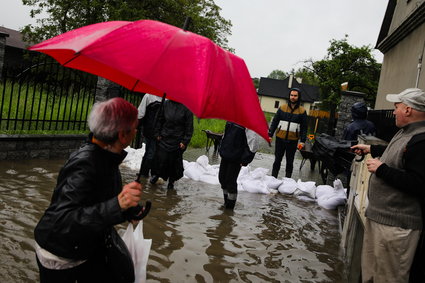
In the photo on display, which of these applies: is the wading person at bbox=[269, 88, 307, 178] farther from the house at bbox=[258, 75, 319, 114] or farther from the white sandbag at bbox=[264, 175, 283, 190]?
the house at bbox=[258, 75, 319, 114]

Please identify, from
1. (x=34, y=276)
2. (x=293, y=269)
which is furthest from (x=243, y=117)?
(x=293, y=269)

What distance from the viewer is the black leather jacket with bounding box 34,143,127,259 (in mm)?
2012

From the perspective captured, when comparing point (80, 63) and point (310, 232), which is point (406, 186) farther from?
point (310, 232)

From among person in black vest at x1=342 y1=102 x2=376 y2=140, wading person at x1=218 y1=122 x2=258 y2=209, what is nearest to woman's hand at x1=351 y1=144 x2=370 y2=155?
wading person at x1=218 y1=122 x2=258 y2=209

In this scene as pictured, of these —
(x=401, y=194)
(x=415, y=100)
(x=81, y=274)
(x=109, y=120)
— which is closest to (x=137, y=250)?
(x=81, y=274)

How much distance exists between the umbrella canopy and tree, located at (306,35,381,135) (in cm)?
3231

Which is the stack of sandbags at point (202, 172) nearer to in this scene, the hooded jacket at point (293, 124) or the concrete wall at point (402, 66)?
the hooded jacket at point (293, 124)

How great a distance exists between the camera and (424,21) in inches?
421

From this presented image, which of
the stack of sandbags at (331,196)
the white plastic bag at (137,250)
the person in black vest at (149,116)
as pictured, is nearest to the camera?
the white plastic bag at (137,250)

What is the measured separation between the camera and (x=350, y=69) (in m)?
34.6

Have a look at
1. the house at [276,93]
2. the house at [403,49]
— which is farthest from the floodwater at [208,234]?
the house at [276,93]

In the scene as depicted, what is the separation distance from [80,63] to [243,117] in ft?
4.10

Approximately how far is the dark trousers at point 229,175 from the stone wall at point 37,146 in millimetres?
3793

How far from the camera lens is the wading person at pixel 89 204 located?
2020mm
